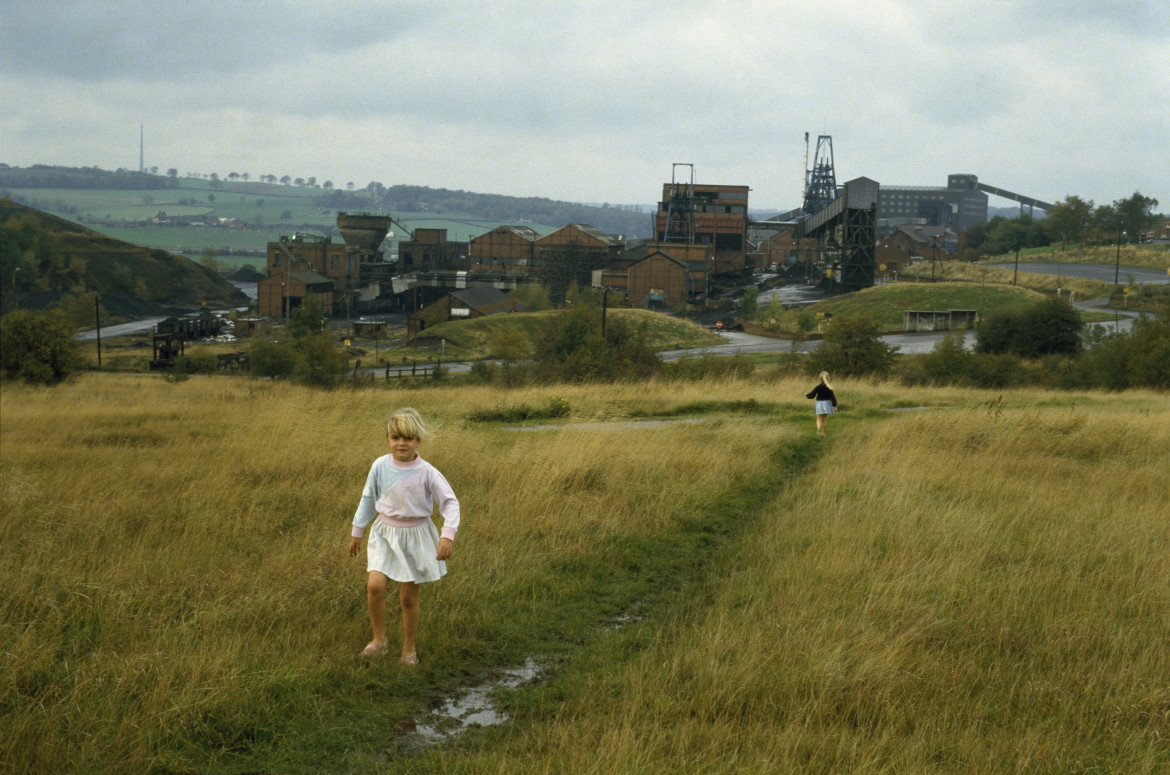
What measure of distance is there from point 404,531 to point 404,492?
0.70 feet

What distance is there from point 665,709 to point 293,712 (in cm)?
171

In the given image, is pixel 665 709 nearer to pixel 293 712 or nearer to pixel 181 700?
pixel 293 712

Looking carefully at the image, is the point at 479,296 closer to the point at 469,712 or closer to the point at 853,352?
the point at 853,352

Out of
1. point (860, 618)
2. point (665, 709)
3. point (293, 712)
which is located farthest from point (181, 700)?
point (860, 618)

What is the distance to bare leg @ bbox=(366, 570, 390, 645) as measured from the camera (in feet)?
16.2

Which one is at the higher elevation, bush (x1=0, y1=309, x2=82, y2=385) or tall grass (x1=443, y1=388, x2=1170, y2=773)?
tall grass (x1=443, y1=388, x2=1170, y2=773)

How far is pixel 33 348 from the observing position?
28.2 meters

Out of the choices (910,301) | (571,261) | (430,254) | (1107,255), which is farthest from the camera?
(430,254)

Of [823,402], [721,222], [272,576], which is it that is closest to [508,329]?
[721,222]

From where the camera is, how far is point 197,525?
6.95m

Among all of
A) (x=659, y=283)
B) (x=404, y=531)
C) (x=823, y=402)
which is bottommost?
(x=823, y=402)

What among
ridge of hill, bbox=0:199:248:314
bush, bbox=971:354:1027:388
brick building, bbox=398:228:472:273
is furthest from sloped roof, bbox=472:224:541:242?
bush, bbox=971:354:1027:388

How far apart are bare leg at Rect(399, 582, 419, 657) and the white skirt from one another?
61mm

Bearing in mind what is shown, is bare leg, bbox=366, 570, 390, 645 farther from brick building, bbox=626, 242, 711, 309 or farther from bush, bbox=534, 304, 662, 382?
brick building, bbox=626, 242, 711, 309
